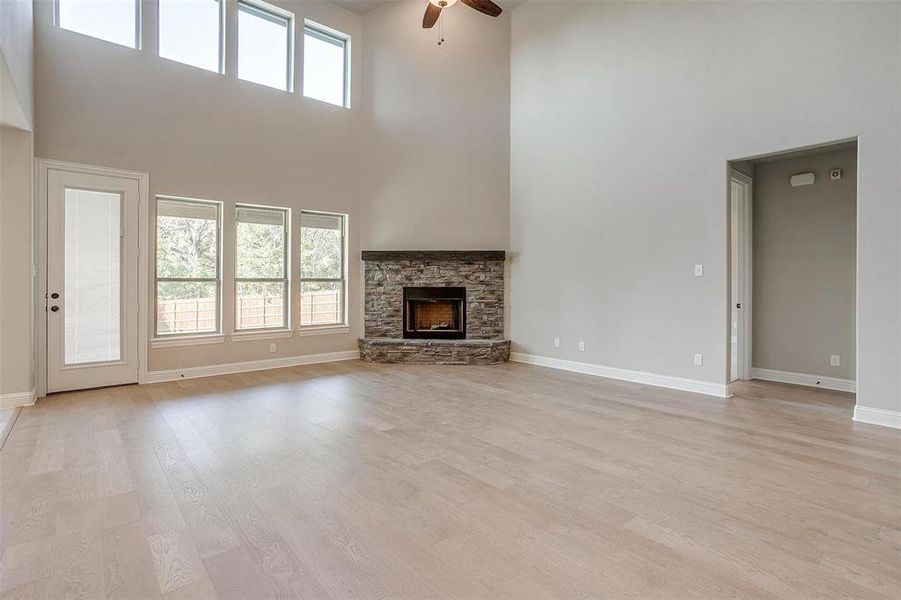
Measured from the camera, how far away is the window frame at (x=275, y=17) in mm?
5867

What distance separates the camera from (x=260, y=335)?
20.0 ft

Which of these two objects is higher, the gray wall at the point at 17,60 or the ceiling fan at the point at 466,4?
the ceiling fan at the point at 466,4

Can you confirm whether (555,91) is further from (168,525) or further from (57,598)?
(57,598)

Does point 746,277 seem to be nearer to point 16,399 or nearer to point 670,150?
point 670,150

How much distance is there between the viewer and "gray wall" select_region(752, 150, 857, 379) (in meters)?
4.98

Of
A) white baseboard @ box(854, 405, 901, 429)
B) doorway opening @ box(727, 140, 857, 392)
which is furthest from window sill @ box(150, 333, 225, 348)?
white baseboard @ box(854, 405, 901, 429)

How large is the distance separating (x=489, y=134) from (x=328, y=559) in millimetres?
6206

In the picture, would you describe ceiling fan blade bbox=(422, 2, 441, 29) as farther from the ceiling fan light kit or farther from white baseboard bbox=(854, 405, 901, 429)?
white baseboard bbox=(854, 405, 901, 429)

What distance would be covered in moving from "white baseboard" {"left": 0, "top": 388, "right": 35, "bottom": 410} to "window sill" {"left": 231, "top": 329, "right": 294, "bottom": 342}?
199 cm

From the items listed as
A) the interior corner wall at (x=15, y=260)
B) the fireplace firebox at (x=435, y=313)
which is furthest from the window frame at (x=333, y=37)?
the interior corner wall at (x=15, y=260)

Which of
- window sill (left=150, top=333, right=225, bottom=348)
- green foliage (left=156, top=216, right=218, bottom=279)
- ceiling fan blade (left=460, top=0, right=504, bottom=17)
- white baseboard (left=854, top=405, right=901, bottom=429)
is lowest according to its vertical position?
white baseboard (left=854, top=405, right=901, bottom=429)

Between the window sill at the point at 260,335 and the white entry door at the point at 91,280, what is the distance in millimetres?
1097

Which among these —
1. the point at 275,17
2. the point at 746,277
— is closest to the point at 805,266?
the point at 746,277

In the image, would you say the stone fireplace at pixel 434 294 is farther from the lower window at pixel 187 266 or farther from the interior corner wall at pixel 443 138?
the lower window at pixel 187 266
